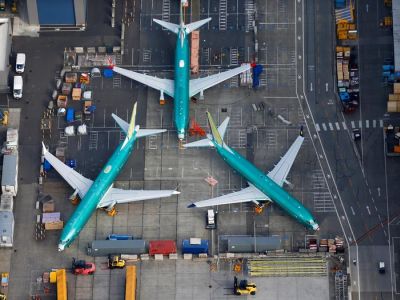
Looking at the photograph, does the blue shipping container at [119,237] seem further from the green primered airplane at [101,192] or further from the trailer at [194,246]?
the trailer at [194,246]

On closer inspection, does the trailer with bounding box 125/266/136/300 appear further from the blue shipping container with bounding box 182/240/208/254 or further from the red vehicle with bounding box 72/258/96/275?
the blue shipping container with bounding box 182/240/208/254

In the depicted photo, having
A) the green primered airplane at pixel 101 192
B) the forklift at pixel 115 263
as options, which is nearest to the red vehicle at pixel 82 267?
the forklift at pixel 115 263

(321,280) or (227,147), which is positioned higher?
(227,147)

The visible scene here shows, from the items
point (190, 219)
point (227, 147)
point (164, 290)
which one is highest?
point (227, 147)

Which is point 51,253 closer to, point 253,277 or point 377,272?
point 253,277

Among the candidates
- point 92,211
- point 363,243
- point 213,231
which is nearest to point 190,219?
point 213,231

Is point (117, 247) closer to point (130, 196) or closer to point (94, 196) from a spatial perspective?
point (130, 196)

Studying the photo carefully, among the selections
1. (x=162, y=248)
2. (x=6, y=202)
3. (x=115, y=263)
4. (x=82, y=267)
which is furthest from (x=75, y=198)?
(x=162, y=248)

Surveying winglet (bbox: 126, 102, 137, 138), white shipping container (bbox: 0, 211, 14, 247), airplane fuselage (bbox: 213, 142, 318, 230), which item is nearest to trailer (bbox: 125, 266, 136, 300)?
white shipping container (bbox: 0, 211, 14, 247)
